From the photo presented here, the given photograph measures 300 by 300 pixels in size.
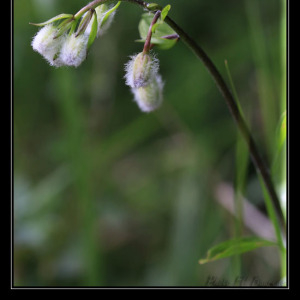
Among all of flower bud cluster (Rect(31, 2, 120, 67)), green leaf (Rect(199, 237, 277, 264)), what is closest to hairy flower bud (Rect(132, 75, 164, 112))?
flower bud cluster (Rect(31, 2, 120, 67))

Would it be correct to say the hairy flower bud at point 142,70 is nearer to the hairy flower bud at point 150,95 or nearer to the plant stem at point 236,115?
the plant stem at point 236,115

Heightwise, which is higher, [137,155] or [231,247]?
[137,155]

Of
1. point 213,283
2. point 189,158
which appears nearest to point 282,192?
point 213,283

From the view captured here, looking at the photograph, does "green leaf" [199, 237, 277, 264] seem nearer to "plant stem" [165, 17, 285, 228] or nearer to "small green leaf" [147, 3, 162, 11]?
"plant stem" [165, 17, 285, 228]

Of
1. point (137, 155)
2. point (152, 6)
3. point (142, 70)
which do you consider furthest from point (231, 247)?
point (137, 155)

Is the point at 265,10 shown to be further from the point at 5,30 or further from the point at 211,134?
the point at 5,30

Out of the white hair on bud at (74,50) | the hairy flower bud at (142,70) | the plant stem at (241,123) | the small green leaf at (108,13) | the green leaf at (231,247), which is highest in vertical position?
the small green leaf at (108,13)

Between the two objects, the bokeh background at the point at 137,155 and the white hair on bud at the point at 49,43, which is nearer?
the white hair on bud at the point at 49,43

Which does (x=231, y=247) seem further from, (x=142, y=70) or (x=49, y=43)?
(x=49, y=43)

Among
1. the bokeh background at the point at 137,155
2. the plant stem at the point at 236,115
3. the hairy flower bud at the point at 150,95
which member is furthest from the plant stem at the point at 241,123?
the bokeh background at the point at 137,155
